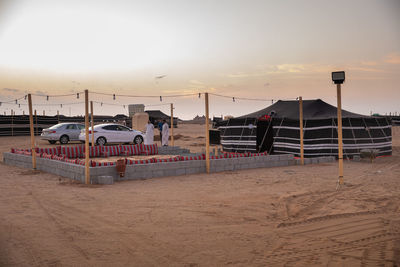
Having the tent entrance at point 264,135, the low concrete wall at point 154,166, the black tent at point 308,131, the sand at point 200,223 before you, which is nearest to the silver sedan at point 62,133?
the low concrete wall at point 154,166

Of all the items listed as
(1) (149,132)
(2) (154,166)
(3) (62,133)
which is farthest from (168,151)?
(3) (62,133)

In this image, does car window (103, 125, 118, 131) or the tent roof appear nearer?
the tent roof

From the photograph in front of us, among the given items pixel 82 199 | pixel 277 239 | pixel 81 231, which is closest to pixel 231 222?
pixel 277 239

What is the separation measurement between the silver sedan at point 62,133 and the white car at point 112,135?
2210 mm

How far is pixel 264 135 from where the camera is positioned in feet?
55.6

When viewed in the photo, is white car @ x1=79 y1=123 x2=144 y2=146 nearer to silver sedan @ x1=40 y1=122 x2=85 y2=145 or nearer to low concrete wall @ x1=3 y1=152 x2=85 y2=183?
silver sedan @ x1=40 y1=122 x2=85 y2=145

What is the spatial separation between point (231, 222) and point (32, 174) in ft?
25.4

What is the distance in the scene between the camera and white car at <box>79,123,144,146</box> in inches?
804

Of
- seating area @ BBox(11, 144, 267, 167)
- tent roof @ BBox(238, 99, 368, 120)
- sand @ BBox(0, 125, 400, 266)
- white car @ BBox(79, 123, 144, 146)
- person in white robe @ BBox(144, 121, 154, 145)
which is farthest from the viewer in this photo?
white car @ BBox(79, 123, 144, 146)

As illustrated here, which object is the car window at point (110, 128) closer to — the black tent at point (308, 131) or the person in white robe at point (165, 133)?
the person in white robe at point (165, 133)

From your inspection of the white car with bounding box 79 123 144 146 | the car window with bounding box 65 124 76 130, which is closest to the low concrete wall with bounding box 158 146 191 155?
the white car with bounding box 79 123 144 146

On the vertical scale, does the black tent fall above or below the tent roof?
below

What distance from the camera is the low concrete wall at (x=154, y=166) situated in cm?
986

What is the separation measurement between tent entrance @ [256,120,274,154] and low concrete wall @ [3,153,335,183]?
3133 millimetres
